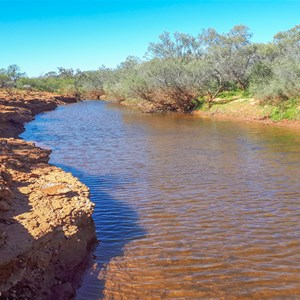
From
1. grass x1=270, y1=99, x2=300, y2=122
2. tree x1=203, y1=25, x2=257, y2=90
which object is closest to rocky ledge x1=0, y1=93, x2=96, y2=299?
grass x1=270, y1=99, x2=300, y2=122

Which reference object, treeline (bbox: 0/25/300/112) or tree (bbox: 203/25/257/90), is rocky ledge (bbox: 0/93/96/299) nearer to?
treeline (bbox: 0/25/300/112)

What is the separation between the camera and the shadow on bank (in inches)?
218

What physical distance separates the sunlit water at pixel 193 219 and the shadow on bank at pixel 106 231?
2 cm

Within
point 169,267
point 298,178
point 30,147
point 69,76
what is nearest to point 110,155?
point 30,147

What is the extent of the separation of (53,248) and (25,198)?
63.3 inches

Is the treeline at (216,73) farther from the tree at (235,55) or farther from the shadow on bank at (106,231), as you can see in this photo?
the shadow on bank at (106,231)

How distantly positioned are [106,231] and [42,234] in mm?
2267

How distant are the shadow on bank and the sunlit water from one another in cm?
2

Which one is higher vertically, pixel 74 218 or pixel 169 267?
pixel 74 218

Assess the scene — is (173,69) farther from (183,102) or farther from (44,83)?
(44,83)

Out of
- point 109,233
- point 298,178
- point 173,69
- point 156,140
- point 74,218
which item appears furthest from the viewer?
point 173,69

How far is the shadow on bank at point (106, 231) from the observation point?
18.2 feet

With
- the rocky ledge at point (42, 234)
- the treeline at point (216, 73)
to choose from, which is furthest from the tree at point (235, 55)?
the rocky ledge at point (42, 234)

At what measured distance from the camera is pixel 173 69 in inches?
1342
